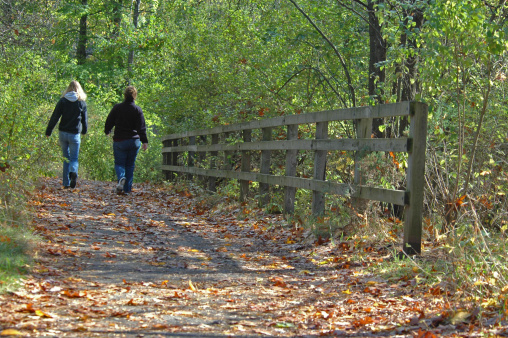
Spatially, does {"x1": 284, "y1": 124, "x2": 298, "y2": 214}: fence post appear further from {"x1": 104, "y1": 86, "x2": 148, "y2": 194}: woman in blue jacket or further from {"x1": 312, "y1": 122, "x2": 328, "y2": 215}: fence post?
{"x1": 104, "y1": 86, "x2": 148, "y2": 194}: woman in blue jacket

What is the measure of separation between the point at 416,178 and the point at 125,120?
7.63m

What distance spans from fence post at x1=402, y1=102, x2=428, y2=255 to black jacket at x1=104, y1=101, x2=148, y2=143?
290 inches

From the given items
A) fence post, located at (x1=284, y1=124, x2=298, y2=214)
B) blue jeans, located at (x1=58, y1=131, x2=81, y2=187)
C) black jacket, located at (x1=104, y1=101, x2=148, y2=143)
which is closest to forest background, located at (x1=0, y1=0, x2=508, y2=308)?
fence post, located at (x1=284, y1=124, x2=298, y2=214)

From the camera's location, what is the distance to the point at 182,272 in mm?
5766

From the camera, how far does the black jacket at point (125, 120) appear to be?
40.1 feet

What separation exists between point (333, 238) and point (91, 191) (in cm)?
716

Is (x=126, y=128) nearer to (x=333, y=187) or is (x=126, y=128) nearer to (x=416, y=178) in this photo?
(x=333, y=187)

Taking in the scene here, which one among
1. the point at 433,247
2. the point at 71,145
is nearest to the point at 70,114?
the point at 71,145

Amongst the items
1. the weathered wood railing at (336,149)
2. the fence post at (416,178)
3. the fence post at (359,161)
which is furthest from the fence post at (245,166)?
the fence post at (416,178)

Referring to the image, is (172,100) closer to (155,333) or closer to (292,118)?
(292,118)

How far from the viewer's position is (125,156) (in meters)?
12.5

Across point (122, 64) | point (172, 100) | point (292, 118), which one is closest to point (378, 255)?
point (292, 118)

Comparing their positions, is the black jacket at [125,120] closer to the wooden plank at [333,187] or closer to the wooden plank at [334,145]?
the wooden plank at [334,145]

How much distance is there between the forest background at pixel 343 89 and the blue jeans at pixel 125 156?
6.20 ft
